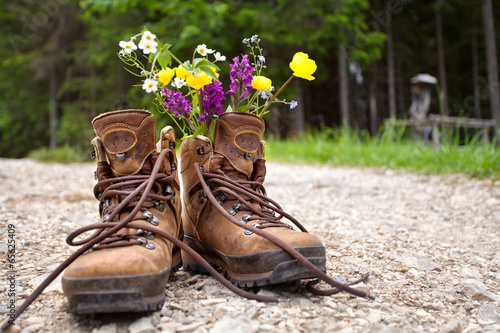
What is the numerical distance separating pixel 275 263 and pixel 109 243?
49 centimetres

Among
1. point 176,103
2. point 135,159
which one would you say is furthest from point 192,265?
point 176,103

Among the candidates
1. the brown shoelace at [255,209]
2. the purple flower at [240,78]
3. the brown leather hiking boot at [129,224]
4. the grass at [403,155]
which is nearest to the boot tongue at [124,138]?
the brown leather hiking boot at [129,224]

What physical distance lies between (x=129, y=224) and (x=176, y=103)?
21.3 inches

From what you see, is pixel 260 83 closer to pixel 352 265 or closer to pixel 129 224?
pixel 129 224

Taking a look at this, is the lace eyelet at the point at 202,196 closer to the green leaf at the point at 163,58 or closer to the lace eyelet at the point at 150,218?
the lace eyelet at the point at 150,218

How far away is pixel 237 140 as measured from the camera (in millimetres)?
1391

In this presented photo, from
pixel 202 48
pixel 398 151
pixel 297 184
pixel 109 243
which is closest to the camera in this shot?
pixel 109 243

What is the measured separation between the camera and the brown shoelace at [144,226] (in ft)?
3.46

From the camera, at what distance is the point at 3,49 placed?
15953 millimetres

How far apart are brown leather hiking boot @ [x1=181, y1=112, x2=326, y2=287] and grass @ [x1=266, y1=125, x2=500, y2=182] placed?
1350 mm

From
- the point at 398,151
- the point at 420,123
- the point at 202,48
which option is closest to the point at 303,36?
the point at 420,123

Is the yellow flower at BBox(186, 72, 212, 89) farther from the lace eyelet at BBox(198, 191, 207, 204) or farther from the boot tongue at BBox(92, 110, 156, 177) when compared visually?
the lace eyelet at BBox(198, 191, 207, 204)

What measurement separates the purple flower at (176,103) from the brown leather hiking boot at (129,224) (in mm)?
126

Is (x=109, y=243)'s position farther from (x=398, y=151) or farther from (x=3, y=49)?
(x=3, y=49)
